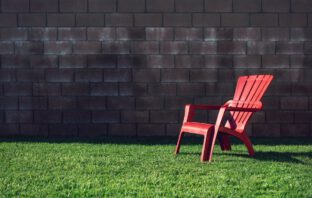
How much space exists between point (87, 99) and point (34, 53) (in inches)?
33.7

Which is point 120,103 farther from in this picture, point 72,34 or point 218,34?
point 218,34

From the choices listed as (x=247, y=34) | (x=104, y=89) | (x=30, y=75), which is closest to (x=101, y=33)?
(x=104, y=89)

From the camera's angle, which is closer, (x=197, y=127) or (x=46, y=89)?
(x=197, y=127)

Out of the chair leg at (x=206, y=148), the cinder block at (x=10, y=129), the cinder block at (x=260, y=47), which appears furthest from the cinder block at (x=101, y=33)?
the chair leg at (x=206, y=148)

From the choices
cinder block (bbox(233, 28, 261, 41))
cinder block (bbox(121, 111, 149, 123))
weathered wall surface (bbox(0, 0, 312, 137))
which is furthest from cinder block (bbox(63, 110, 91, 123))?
cinder block (bbox(233, 28, 261, 41))

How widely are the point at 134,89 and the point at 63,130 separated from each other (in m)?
1.00

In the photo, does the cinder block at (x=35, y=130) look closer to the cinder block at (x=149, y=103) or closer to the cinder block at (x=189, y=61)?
the cinder block at (x=149, y=103)

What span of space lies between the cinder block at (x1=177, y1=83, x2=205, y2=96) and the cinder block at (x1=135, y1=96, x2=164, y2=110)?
25cm

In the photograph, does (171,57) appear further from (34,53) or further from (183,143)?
(34,53)

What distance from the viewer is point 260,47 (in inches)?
273

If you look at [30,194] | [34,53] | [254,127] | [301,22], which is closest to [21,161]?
[30,194]

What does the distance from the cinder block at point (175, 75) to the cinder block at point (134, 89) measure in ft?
0.84

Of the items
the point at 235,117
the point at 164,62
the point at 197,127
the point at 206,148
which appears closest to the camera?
the point at 206,148

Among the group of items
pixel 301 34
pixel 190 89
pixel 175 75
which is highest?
pixel 301 34
